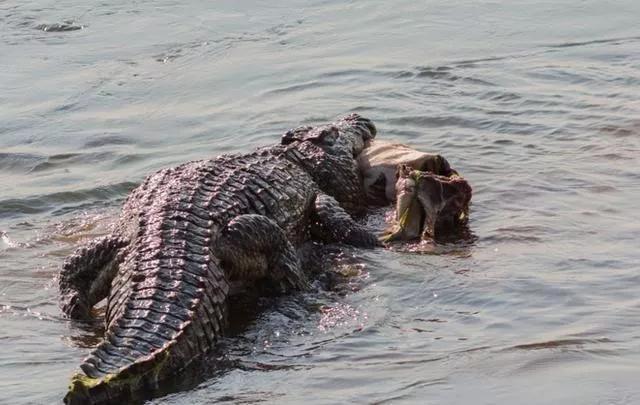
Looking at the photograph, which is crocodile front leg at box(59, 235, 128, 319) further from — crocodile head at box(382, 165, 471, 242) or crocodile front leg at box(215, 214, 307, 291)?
crocodile head at box(382, 165, 471, 242)

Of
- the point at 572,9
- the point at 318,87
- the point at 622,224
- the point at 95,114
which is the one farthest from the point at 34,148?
the point at 572,9

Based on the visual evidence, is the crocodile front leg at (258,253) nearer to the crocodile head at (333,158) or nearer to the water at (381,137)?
the water at (381,137)

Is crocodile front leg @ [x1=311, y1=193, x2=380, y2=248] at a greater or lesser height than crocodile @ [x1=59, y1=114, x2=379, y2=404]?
lesser

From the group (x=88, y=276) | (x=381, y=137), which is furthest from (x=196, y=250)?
(x=381, y=137)

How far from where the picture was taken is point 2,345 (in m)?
6.27

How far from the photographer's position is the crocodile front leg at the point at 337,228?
7895mm

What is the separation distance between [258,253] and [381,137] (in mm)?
3556

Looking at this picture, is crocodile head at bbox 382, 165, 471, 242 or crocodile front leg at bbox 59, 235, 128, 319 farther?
crocodile head at bbox 382, 165, 471, 242

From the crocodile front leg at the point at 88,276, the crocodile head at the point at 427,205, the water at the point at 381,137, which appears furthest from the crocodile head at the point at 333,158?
the crocodile front leg at the point at 88,276

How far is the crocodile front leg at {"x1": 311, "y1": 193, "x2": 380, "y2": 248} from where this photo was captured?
7895mm

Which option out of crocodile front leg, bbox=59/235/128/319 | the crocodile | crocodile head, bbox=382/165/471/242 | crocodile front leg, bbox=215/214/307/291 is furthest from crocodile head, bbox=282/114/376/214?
crocodile front leg, bbox=59/235/128/319

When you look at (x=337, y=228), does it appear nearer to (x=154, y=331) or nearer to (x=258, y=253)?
(x=258, y=253)

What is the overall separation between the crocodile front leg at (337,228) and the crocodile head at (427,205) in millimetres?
159

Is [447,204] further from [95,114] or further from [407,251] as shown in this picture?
[95,114]
